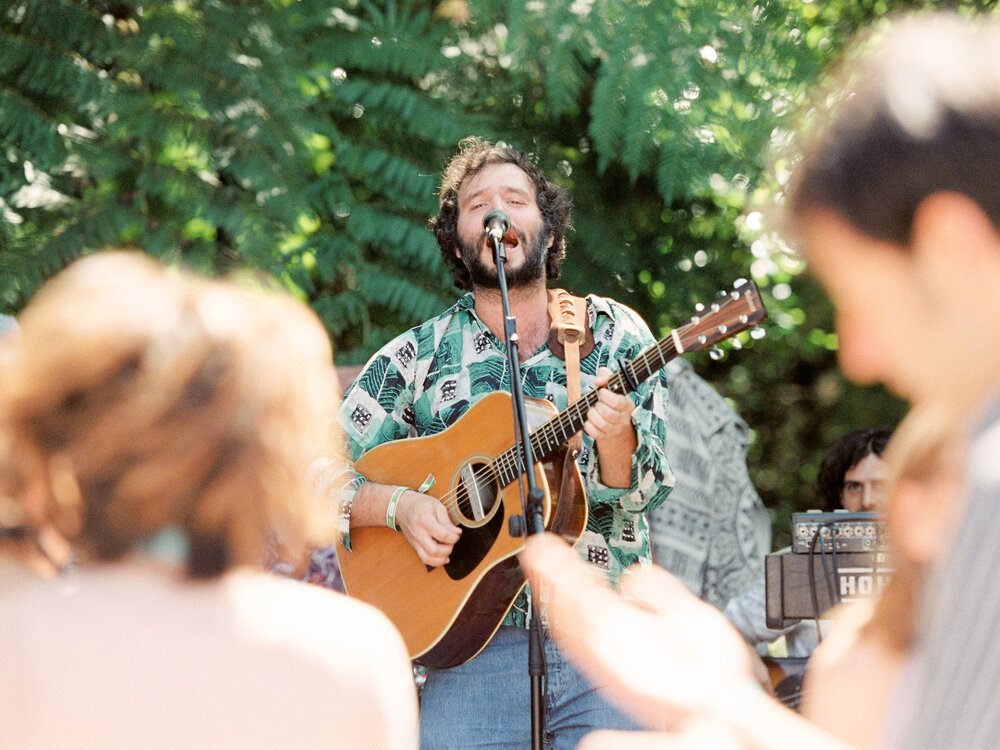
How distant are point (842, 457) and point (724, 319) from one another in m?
1.87

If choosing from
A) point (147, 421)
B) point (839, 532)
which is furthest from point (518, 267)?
point (147, 421)

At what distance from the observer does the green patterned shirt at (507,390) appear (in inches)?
109

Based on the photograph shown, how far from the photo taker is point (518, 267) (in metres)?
3.09

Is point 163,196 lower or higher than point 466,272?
higher

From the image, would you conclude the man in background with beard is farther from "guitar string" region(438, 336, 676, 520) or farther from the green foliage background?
Result: the green foliage background

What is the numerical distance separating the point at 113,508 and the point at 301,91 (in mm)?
3658

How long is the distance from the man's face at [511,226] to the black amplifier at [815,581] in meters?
1.14

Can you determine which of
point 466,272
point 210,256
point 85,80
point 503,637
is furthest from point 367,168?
point 503,637

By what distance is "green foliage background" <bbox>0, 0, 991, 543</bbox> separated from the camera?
4.02 metres

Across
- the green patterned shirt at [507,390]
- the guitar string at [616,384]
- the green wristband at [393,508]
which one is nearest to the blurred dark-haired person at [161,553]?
the guitar string at [616,384]

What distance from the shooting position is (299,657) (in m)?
1.15

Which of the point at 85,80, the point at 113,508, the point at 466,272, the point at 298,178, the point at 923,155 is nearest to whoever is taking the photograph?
the point at 923,155

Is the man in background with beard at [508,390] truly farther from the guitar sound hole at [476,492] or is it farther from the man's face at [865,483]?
the man's face at [865,483]

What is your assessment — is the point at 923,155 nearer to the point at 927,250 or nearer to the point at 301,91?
the point at 927,250
